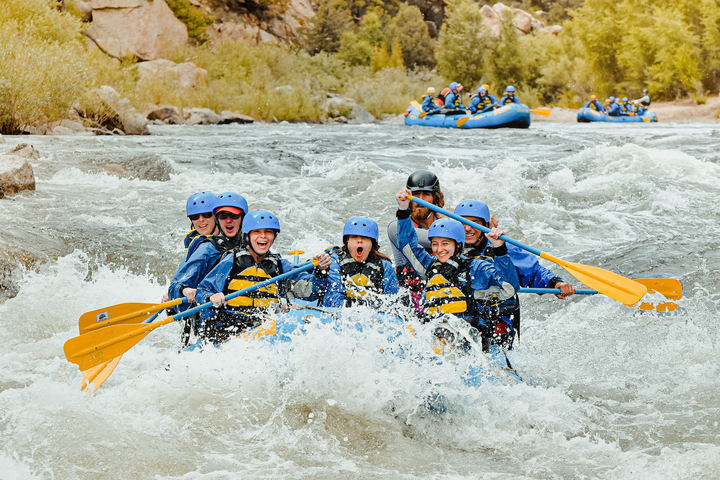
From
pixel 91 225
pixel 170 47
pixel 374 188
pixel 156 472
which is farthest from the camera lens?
pixel 170 47

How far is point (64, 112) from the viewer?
14875mm

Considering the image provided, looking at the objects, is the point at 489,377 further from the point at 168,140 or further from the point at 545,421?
the point at 168,140

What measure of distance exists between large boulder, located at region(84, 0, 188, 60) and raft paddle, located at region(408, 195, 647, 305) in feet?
93.1

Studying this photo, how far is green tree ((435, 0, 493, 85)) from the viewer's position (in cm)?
3603

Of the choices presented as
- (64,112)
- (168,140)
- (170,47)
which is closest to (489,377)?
(168,140)

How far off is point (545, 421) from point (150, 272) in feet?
13.4

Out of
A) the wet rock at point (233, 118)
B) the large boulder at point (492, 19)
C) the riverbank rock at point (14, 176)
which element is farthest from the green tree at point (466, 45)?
the riverbank rock at point (14, 176)

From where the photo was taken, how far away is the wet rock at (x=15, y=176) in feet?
26.3

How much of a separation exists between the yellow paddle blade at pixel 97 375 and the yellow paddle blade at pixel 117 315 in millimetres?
272

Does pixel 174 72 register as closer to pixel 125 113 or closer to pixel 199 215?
pixel 125 113

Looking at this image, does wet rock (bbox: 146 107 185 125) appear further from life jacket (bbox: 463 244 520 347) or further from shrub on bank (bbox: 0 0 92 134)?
life jacket (bbox: 463 244 520 347)

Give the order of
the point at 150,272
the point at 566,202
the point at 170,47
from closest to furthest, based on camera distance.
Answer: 1. the point at 150,272
2. the point at 566,202
3. the point at 170,47

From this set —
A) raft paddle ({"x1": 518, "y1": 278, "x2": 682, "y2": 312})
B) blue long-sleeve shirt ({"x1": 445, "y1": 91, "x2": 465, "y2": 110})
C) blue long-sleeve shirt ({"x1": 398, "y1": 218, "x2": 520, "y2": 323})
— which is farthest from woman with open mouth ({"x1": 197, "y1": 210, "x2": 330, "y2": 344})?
blue long-sleeve shirt ({"x1": 445, "y1": 91, "x2": 465, "y2": 110})

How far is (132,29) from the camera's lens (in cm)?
3023
